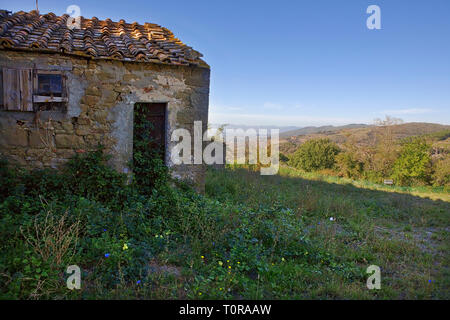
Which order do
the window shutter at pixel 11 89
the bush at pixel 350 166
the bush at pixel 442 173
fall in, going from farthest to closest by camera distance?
the bush at pixel 350 166 < the bush at pixel 442 173 < the window shutter at pixel 11 89

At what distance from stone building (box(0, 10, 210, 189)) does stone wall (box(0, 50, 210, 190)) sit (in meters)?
0.02

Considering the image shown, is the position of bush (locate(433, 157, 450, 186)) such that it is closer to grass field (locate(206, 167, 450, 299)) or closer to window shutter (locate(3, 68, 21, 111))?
grass field (locate(206, 167, 450, 299))

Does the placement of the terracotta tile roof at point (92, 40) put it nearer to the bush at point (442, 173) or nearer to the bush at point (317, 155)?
the bush at point (442, 173)

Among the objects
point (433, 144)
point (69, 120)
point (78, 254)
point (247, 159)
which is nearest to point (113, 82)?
point (69, 120)

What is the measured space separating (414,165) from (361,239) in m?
12.1

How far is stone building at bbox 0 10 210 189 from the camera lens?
17.6 feet

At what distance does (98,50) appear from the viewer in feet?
18.7

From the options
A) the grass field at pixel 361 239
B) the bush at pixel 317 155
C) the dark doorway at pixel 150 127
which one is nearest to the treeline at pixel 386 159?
the bush at pixel 317 155

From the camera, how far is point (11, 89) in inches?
208

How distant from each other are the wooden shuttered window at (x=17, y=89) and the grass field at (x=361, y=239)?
13.8 feet

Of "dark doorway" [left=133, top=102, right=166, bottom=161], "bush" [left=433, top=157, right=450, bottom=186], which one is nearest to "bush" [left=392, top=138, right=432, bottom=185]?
"bush" [left=433, top=157, right=450, bottom=186]

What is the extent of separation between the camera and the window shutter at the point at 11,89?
5242mm

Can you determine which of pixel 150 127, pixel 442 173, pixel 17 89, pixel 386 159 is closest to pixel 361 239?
pixel 150 127

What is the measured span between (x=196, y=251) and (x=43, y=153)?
3.70 m
